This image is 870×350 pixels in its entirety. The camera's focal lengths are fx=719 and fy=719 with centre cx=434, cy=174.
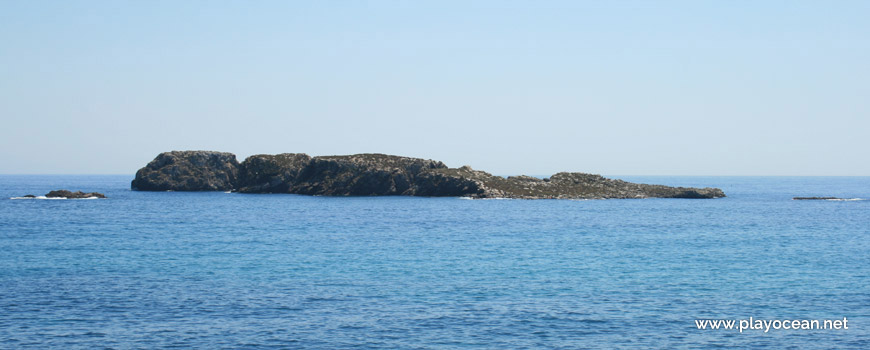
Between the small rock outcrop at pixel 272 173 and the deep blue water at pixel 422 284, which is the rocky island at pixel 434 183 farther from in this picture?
the deep blue water at pixel 422 284

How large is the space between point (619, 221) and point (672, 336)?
239 feet

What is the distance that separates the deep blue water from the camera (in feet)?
109

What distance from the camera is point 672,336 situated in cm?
3319

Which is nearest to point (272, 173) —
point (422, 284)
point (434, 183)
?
point (434, 183)

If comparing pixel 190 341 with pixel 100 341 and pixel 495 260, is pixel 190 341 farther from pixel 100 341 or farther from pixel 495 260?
pixel 495 260

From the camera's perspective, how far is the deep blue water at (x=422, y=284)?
33.3 meters

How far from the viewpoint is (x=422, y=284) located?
4722 cm

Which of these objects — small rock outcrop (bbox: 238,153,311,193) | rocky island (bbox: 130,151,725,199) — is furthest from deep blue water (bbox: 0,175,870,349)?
small rock outcrop (bbox: 238,153,311,193)

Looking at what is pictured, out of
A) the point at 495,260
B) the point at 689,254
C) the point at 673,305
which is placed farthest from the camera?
the point at 689,254

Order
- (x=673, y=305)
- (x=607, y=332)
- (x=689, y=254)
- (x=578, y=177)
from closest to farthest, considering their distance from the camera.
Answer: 1. (x=607, y=332)
2. (x=673, y=305)
3. (x=689, y=254)
4. (x=578, y=177)

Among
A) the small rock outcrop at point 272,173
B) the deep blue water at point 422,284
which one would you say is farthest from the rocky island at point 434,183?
the deep blue water at point 422,284

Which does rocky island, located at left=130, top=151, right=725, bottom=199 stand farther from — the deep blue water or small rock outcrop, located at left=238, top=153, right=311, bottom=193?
the deep blue water

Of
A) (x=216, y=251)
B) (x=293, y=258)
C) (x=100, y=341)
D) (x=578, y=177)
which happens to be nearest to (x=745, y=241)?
(x=293, y=258)

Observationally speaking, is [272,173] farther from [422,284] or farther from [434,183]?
[422,284]
